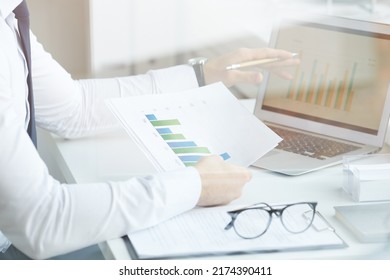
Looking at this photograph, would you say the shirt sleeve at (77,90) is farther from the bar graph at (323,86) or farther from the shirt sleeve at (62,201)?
the shirt sleeve at (62,201)

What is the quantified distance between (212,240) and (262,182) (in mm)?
207

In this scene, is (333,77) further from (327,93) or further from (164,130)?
(164,130)

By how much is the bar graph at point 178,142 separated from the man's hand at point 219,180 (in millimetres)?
24

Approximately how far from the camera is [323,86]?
1393 millimetres

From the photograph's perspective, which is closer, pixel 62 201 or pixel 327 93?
pixel 62 201

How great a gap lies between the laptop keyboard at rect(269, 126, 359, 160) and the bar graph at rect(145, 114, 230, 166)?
→ 0.16 m

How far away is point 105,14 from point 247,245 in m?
0.53

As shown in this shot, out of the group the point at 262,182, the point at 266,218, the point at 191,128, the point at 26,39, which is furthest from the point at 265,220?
the point at 26,39

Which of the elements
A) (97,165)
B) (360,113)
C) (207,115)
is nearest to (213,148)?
(207,115)

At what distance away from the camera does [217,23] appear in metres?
1.45
